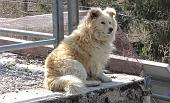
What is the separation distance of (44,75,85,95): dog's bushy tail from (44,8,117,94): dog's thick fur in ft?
0.23

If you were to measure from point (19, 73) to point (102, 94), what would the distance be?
137 centimetres

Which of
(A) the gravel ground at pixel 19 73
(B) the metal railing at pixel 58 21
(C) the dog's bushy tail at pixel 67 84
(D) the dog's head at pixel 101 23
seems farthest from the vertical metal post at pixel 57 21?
(C) the dog's bushy tail at pixel 67 84

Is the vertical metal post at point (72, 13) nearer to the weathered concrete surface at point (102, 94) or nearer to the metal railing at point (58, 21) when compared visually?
the metal railing at point (58, 21)

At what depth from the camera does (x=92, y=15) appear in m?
5.22

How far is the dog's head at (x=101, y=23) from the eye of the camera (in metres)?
5.18

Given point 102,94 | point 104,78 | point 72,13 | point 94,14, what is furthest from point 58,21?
point 102,94

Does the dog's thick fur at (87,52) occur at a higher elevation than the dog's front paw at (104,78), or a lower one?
higher

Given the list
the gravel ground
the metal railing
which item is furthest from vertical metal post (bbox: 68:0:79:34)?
the gravel ground

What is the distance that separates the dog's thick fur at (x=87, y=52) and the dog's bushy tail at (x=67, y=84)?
71mm

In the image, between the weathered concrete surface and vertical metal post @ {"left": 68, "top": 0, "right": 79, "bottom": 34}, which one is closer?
the weathered concrete surface

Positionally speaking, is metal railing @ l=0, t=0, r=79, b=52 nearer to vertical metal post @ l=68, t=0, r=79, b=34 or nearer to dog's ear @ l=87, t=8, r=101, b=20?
vertical metal post @ l=68, t=0, r=79, b=34

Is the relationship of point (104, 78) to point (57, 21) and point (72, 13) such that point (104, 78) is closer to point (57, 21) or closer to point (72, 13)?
point (57, 21)

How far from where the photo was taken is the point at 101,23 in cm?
519

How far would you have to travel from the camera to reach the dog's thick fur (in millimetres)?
4953
